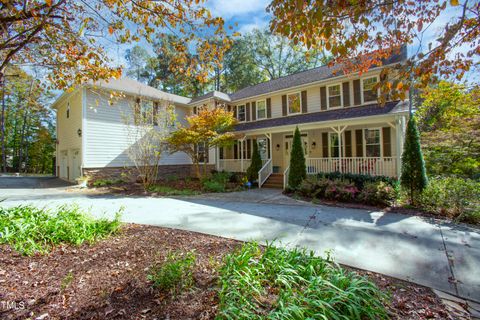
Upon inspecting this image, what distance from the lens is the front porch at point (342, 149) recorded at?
32.9ft

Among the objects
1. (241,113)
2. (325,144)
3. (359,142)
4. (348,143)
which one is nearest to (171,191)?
(241,113)

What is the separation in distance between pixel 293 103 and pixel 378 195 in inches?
324

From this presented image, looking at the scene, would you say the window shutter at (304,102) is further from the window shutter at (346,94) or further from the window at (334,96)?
the window shutter at (346,94)

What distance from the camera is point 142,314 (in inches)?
88.4

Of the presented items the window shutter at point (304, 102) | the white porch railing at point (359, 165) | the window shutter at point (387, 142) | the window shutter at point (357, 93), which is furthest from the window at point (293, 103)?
the window shutter at point (387, 142)

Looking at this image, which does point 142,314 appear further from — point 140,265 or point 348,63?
point 348,63

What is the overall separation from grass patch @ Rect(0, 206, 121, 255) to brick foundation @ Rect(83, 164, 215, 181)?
24.4ft

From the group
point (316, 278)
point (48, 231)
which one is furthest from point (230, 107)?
point (316, 278)

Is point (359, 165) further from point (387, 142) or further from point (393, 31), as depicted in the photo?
point (393, 31)

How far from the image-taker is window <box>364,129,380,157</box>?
37.7ft

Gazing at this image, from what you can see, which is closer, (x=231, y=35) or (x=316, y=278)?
(x=316, y=278)

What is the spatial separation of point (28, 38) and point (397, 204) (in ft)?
34.7

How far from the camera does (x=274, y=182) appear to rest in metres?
13.0

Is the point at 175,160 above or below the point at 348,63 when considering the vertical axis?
below
